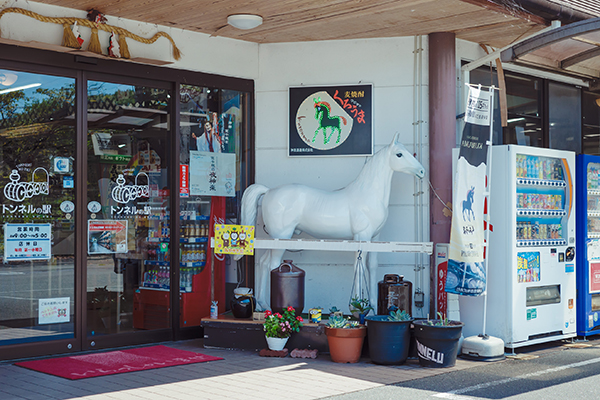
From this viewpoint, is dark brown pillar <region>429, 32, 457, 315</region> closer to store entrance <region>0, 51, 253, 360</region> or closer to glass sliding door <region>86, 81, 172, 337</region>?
store entrance <region>0, 51, 253, 360</region>

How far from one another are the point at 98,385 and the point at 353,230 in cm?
316

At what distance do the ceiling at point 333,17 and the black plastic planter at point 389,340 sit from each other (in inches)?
125

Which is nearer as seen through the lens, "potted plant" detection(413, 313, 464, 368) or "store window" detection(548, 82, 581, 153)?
"potted plant" detection(413, 313, 464, 368)

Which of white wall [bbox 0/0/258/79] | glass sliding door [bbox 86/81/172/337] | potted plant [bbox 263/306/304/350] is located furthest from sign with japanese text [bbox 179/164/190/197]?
potted plant [bbox 263/306/304/350]

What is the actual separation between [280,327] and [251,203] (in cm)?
160

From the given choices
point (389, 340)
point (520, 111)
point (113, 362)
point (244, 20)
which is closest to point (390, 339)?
point (389, 340)

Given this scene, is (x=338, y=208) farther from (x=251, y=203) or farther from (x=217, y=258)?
(x=217, y=258)

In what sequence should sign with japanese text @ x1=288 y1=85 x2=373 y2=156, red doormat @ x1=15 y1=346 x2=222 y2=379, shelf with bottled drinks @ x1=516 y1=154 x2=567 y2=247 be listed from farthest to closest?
sign with japanese text @ x1=288 y1=85 x2=373 y2=156 → shelf with bottled drinks @ x1=516 y1=154 x2=567 y2=247 → red doormat @ x1=15 y1=346 x2=222 y2=379

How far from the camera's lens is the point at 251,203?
7496 millimetres

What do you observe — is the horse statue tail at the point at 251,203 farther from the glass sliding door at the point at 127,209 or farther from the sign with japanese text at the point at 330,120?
the glass sliding door at the point at 127,209

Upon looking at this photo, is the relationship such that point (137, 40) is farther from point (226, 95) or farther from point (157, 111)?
point (226, 95)

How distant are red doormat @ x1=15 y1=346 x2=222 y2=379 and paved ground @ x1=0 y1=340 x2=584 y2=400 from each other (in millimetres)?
119

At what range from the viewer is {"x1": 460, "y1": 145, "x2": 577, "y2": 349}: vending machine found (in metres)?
6.82

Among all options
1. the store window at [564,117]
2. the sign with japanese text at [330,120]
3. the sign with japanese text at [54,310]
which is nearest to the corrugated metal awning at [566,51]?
the store window at [564,117]
